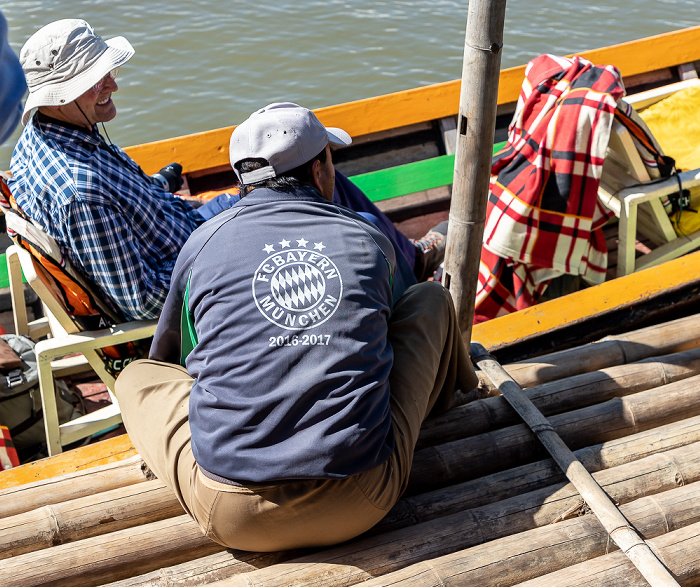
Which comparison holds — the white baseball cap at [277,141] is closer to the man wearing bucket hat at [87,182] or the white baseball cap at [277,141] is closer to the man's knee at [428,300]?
the man's knee at [428,300]

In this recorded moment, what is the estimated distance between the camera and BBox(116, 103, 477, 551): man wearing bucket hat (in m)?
1.64

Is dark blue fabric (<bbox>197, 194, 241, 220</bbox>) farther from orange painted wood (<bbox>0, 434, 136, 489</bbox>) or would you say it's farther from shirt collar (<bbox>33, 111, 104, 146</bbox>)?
orange painted wood (<bbox>0, 434, 136, 489</bbox>)

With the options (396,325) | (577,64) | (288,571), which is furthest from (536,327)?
(288,571)

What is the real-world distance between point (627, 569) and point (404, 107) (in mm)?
2701

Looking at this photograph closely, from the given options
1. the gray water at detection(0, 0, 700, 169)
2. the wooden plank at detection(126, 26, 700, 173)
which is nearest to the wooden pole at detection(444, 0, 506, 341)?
the wooden plank at detection(126, 26, 700, 173)

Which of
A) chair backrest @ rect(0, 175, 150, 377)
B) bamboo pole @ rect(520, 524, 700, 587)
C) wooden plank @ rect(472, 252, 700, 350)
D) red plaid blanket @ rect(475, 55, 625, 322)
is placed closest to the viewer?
bamboo pole @ rect(520, 524, 700, 587)

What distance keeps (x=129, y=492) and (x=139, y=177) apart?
1213 mm

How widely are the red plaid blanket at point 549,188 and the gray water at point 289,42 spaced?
3.89 metres

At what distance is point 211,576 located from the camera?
1.83 meters

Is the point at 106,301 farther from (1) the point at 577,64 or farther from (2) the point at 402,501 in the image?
(1) the point at 577,64

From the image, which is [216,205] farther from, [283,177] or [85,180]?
[283,177]

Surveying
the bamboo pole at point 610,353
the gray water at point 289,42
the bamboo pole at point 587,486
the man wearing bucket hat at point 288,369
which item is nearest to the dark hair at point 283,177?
the man wearing bucket hat at point 288,369

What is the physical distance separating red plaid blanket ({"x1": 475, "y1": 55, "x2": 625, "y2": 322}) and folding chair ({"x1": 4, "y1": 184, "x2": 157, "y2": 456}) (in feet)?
5.17

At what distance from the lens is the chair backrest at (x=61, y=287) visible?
2.43m
